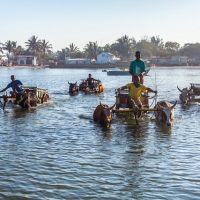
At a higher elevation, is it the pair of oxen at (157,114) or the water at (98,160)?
the pair of oxen at (157,114)

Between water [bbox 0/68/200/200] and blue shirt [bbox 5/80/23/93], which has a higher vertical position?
blue shirt [bbox 5/80/23/93]

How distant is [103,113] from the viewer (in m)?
22.0

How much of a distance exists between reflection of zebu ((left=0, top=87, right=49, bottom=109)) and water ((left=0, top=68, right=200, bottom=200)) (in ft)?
17.3

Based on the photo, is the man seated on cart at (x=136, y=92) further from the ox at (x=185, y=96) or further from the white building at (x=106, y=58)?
the white building at (x=106, y=58)

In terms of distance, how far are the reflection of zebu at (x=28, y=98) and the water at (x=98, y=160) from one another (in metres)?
5.26

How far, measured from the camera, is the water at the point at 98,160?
1185cm

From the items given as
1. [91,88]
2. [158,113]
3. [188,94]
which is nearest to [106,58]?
[91,88]

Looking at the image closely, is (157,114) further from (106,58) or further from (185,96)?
(106,58)

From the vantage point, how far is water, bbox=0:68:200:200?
38.9 ft

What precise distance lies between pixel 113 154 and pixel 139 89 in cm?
651

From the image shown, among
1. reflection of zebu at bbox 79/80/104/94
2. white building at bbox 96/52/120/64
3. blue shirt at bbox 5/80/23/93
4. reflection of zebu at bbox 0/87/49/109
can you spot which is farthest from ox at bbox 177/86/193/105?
white building at bbox 96/52/120/64

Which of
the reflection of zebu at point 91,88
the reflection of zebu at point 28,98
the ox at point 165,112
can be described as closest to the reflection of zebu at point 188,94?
the reflection of zebu at point 28,98

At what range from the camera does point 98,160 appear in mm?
14961

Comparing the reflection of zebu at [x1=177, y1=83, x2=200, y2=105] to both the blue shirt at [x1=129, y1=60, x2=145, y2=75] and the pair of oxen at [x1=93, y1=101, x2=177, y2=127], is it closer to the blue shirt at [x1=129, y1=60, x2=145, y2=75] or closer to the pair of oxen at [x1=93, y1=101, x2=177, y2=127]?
the pair of oxen at [x1=93, y1=101, x2=177, y2=127]
